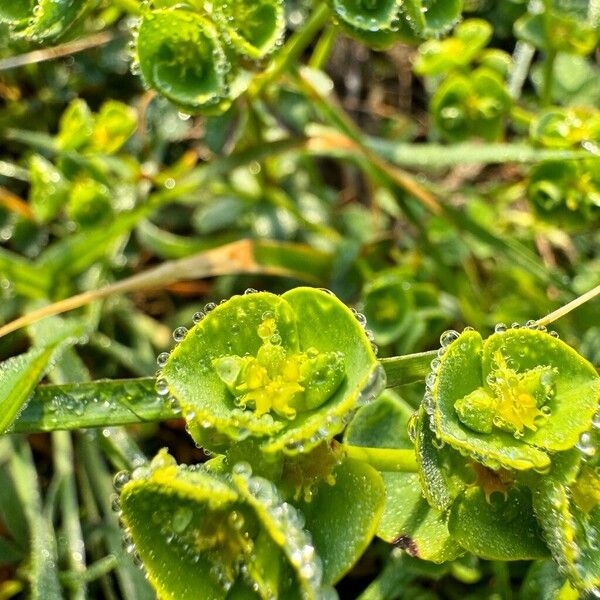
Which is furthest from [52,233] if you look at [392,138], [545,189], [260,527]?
[260,527]

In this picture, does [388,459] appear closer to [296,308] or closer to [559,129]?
[296,308]

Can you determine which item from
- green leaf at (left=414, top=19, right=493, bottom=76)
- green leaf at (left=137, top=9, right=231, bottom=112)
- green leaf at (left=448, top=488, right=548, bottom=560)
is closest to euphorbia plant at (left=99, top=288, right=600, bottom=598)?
green leaf at (left=448, top=488, right=548, bottom=560)

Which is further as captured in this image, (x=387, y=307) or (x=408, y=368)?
(x=387, y=307)

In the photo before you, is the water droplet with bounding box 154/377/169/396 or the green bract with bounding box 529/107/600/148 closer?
the water droplet with bounding box 154/377/169/396

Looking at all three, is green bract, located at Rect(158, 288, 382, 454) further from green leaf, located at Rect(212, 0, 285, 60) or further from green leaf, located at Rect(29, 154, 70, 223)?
green leaf, located at Rect(29, 154, 70, 223)

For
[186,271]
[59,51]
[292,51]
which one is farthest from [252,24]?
[59,51]

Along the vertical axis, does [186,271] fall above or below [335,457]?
below

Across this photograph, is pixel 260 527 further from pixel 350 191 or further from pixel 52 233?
pixel 350 191

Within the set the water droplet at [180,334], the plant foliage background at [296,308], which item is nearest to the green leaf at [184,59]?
the plant foliage background at [296,308]
